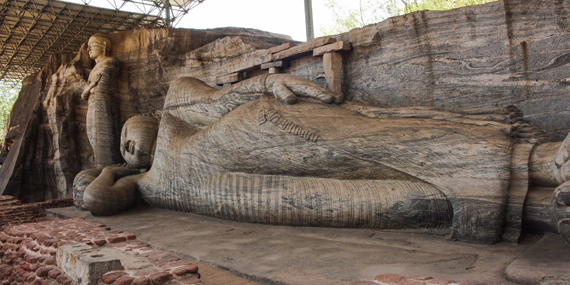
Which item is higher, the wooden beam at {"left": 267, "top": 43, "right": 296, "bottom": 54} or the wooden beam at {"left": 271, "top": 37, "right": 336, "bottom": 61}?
the wooden beam at {"left": 267, "top": 43, "right": 296, "bottom": 54}

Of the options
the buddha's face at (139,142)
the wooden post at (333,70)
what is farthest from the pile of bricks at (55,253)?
the wooden post at (333,70)

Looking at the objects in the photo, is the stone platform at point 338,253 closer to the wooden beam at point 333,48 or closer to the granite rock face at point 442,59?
the granite rock face at point 442,59

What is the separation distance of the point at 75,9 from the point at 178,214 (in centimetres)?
845

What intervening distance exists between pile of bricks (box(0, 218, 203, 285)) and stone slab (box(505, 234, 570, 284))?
1.58 meters

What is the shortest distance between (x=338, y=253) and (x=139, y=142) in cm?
360

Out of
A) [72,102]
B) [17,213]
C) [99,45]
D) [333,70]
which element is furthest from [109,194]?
[72,102]

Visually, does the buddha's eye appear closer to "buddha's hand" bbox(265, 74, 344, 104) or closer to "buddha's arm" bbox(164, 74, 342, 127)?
"buddha's arm" bbox(164, 74, 342, 127)

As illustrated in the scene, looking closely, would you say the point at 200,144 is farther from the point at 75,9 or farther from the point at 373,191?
the point at 75,9

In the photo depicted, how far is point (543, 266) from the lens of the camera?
193cm

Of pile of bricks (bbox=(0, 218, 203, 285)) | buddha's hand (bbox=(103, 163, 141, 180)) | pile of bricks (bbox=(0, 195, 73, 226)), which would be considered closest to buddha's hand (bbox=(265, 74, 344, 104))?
pile of bricks (bbox=(0, 218, 203, 285))

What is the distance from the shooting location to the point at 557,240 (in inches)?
93.7

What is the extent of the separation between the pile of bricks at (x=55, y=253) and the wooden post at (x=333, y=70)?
7.53ft

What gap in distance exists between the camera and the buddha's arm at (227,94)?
3877 millimetres

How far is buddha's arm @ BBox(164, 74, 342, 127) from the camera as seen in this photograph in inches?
153
